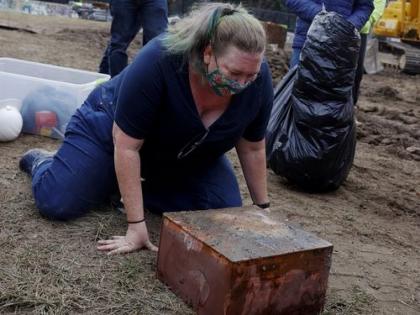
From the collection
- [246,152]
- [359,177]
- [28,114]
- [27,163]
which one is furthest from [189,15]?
[359,177]

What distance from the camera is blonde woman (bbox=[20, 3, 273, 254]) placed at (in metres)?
2.15

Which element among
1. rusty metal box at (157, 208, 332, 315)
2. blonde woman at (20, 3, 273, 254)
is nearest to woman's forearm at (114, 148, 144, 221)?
blonde woman at (20, 3, 273, 254)

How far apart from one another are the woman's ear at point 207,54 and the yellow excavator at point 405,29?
10635 millimetres

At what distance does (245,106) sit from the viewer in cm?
241

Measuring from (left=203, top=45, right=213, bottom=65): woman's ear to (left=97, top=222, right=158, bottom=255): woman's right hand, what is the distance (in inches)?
26.3

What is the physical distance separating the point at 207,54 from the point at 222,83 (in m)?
0.11

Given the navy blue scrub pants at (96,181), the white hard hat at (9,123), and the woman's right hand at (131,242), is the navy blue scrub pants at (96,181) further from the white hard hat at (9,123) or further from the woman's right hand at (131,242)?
the white hard hat at (9,123)

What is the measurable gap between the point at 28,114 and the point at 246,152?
6.23ft

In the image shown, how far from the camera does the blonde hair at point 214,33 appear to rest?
208 centimetres

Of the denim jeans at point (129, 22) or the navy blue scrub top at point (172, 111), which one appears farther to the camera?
the denim jeans at point (129, 22)

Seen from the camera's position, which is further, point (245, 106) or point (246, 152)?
point (246, 152)

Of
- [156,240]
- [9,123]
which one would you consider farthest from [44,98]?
[156,240]

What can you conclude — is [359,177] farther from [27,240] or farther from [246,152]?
[27,240]

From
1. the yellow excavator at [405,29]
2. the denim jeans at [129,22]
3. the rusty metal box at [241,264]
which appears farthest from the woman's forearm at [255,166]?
the yellow excavator at [405,29]
